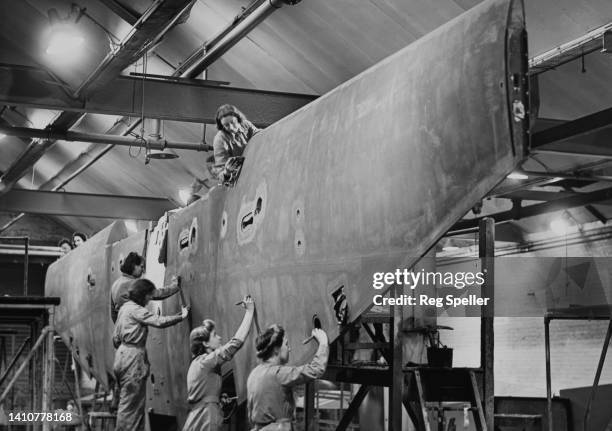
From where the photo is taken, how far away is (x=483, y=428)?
7.68m

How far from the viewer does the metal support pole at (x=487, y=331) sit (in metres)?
7.94

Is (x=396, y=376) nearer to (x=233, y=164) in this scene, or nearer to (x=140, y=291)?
(x=233, y=164)

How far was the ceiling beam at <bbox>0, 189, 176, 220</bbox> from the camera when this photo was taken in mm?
20828

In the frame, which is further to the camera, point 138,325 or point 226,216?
point 138,325

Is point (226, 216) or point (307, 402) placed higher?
point (226, 216)

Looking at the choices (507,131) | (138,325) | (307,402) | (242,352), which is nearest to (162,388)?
(138,325)

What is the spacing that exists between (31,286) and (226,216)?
946 inches

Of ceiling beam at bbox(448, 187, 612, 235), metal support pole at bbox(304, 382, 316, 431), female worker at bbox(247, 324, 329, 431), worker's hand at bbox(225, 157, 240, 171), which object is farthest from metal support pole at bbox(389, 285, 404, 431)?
ceiling beam at bbox(448, 187, 612, 235)

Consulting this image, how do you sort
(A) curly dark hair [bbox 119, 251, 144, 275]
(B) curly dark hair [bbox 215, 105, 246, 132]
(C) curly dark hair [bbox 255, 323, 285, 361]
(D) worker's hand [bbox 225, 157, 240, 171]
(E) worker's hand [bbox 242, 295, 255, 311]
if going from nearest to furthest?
(C) curly dark hair [bbox 255, 323, 285, 361]
(E) worker's hand [bbox 242, 295, 255, 311]
(D) worker's hand [bbox 225, 157, 240, 171]
(B) curly dark hair [bbox 215, 105, 246, 132]
(A) curly dark hair [bbox 119, 251, 144, 275]

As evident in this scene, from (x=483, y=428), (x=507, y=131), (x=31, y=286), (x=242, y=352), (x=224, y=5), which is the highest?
(x=224, y=5)

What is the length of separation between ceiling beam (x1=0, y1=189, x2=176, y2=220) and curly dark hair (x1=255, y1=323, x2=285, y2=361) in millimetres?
14681

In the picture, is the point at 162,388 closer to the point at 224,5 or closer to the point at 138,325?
the point at 138,325

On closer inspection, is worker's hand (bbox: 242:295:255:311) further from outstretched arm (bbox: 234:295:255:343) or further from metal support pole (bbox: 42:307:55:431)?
metal support pole (bbox: 42:307:55:431)

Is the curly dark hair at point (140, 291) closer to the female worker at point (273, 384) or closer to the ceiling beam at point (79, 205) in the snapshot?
the female worker at point (273, 384)
